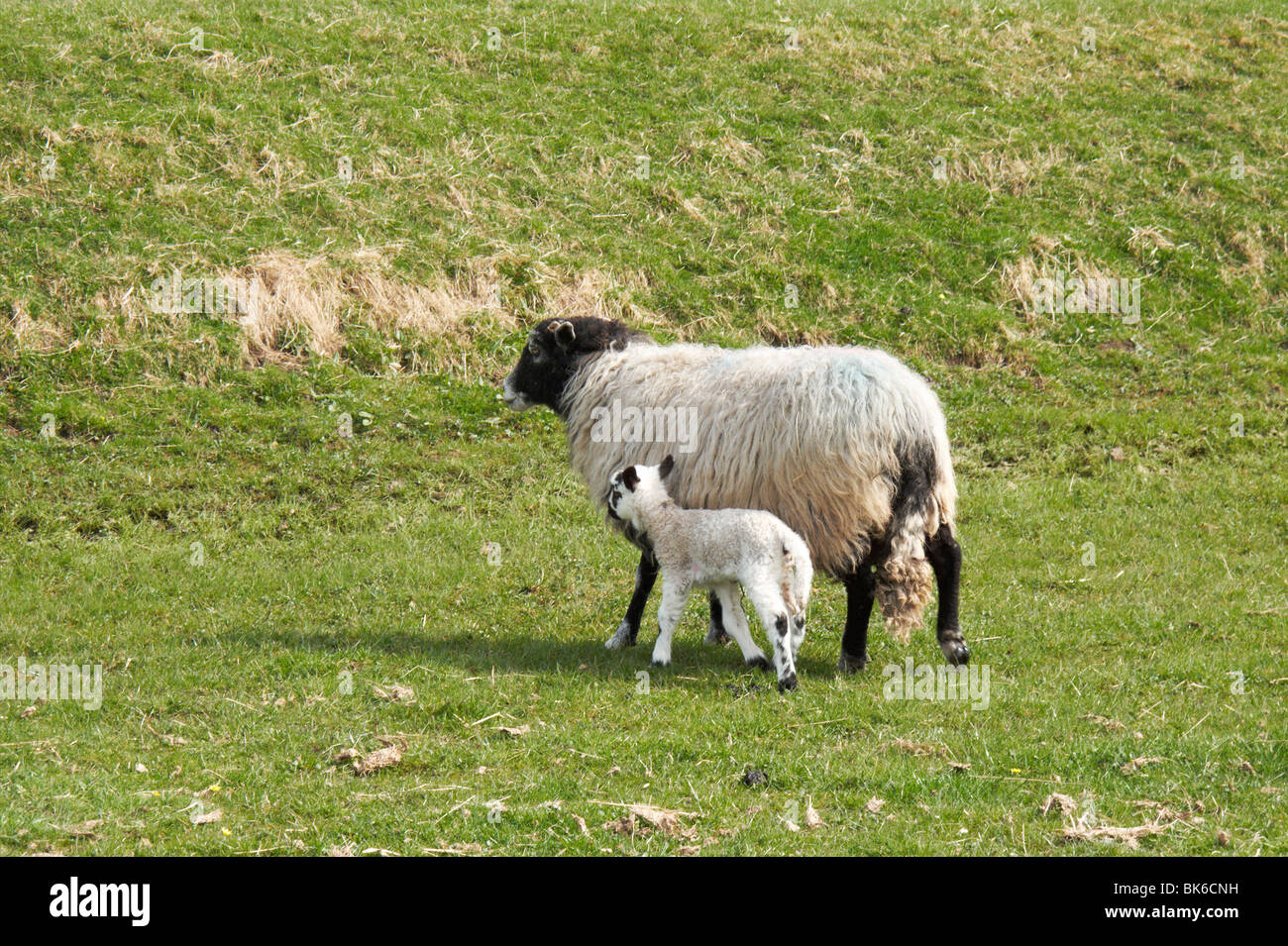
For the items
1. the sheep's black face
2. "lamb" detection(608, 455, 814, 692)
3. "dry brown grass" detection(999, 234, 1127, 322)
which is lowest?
"lamb" detection(608, 455, 814, 692)

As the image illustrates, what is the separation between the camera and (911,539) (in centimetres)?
956

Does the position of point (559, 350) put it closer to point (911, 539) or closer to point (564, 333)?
point (564, 333)

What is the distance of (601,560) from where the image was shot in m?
12.9

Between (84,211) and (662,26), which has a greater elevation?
(662,26)

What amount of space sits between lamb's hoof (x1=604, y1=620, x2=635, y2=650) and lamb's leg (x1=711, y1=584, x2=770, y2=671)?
1047mm

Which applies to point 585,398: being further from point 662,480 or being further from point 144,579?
point 144,579

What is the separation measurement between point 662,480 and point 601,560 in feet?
10.3

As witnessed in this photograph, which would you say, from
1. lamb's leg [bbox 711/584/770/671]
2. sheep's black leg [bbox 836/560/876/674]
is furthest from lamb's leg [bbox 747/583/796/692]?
sheep's black leg [bbox 836/560/876/674]

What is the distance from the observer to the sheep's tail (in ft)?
31.3

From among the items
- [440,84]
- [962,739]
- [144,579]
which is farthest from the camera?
[440,84]

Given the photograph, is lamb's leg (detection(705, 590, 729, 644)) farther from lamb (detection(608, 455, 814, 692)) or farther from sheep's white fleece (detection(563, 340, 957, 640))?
sheep's white fleece (detection(563, 340, 957, 640))

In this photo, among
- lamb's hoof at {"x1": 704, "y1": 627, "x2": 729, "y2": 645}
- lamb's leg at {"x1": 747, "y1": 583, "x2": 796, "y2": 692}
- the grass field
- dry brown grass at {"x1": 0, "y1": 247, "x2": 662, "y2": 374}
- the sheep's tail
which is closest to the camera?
the grass field

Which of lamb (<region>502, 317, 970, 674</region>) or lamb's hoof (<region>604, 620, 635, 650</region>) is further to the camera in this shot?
lamb's hoof (<region>604, 620, 635, 650</region>)

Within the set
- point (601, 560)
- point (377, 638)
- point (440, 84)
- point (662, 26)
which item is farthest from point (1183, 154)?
point (377, 638)
